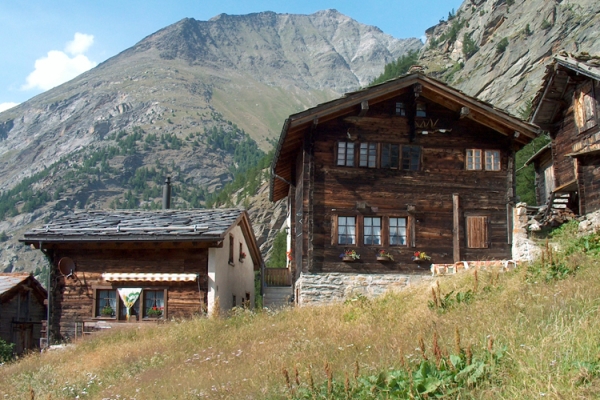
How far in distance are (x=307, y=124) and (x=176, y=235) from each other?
20.0ft

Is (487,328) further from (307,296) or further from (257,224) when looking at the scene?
(257,224)

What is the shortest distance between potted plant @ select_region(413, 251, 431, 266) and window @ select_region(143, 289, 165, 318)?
8.87 meters

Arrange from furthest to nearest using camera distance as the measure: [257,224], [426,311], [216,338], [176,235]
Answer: [257,224] → [176,235] → [216,338] → [426,311]

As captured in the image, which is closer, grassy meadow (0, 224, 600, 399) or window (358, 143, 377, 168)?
grassy meadow (0, 224, 600, 399)

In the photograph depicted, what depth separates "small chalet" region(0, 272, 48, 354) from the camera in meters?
29.8

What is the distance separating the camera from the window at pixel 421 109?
23141 mm

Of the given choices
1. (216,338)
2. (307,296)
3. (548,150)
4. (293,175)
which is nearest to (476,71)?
(548,150)

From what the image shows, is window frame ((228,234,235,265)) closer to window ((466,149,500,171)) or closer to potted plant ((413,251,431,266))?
potted plant ((413,251,431,266))

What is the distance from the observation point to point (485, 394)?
7.22 meters

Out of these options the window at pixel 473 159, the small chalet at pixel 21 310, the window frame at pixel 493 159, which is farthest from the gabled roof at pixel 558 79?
the small chalet at pixel 21 310

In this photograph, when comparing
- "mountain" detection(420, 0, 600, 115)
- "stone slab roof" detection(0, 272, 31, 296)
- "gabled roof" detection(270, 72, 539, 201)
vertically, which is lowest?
"stone slab roof" detection(0, 272, 31, 296)

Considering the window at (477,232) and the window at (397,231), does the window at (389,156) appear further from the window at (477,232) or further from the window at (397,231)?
the window at (477,232)

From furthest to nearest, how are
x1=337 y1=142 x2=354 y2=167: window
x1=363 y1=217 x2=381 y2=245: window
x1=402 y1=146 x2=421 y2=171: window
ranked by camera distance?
x1=402 y1=146 x2=421 y2=171: window < x1=337 y1=142 x2=354 y2=167: window < x1=363 y1=217 x2=381 y2=245: window

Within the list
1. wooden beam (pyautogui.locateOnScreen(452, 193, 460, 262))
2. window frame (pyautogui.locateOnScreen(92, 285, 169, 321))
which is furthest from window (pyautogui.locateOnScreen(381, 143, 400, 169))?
window frame (pyautogui.locateOnScreen(92, 285, 169, 321))
